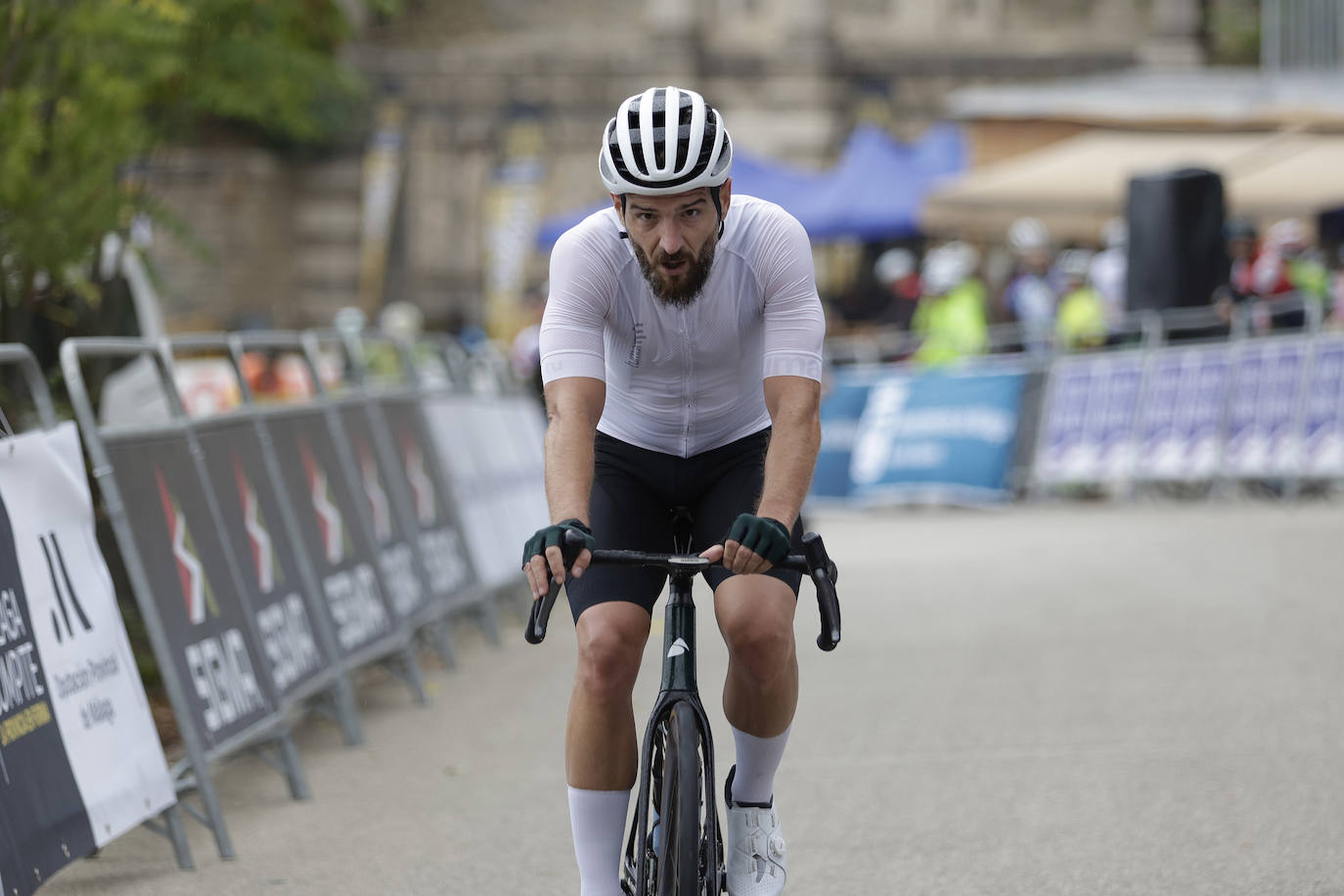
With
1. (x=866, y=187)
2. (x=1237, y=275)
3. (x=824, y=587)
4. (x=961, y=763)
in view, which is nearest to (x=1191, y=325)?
(x=1237, y=275)

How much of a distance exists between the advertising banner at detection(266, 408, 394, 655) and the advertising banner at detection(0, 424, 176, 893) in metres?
2.12

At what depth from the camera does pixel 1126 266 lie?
62.8 ft

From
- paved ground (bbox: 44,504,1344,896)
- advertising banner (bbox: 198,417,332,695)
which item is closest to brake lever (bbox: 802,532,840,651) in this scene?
paved ground (bbox: 44,504,1344,896)

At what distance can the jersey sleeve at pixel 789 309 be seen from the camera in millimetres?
4797

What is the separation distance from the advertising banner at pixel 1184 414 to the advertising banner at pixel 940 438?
1321 millimetres

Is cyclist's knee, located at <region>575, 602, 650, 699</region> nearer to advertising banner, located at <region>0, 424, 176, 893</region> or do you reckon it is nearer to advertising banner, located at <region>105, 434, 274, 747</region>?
advertising banner, located at <region>0, 424, 176, 893</region>

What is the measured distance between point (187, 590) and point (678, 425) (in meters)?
2.44

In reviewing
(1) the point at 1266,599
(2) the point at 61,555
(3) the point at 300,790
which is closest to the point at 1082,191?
(1) the point at 1266,599

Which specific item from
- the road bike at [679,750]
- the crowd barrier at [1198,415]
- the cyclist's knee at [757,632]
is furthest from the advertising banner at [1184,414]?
the road bike at [679,750]

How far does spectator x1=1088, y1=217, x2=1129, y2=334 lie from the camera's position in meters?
19.2

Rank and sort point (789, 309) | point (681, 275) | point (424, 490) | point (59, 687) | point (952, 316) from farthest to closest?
point (952, 316) < point (424, 490) < point (59, 687) < point (789, 309) < point (681, 275)

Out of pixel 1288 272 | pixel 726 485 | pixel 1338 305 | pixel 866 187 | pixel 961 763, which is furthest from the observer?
pixel 866 187

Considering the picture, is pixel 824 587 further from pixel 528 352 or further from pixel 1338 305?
pixel 1338 305

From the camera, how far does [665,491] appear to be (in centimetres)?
509
